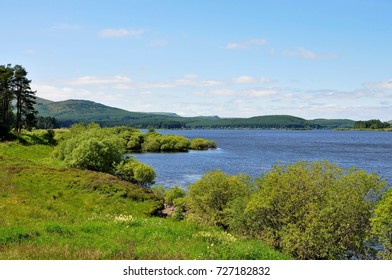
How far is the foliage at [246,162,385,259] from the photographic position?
102ft

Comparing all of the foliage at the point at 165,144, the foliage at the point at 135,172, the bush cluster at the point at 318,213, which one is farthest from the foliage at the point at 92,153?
the foliage at the point at 165,144

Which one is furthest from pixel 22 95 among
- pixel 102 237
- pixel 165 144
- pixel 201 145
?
pixel 201 145

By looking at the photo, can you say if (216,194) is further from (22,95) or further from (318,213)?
(22,95)

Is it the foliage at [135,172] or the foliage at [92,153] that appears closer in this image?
the foliage at [92,153]

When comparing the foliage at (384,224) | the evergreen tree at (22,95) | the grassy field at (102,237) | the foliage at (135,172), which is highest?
the evergreen tree at (22,95)

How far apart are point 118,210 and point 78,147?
98.6 feet

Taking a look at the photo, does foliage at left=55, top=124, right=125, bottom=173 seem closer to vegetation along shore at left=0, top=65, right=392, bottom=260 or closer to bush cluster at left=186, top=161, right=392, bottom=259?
vegetation along shore at left=0, top=65, right=392, bottom=260

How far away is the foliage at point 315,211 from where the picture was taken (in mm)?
31141

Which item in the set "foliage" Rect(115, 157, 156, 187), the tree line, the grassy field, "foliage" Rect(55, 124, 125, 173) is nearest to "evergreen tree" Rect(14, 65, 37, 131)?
the tree line

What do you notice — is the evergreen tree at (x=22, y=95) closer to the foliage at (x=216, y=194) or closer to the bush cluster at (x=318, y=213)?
the foliage at (x=216, y=194)

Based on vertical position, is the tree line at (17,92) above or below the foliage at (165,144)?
above

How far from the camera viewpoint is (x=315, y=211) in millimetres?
31625

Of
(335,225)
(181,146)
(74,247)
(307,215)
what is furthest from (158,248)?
(181,146)
